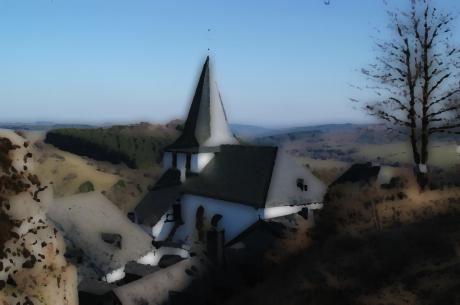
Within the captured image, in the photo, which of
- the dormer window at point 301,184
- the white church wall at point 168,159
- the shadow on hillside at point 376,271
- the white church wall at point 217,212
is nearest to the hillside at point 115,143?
the white church wall at point 168,159

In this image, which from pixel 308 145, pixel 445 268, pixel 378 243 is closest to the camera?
pixel 445 268

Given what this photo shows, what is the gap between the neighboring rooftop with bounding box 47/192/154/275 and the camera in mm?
34500

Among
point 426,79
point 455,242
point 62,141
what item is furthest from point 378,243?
point 62,141

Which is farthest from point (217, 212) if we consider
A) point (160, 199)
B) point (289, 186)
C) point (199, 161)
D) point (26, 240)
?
point (26, 240)

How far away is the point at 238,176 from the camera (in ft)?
133

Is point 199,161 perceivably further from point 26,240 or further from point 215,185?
point 26,240

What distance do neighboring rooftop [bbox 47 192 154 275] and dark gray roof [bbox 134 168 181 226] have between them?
13.3 ft

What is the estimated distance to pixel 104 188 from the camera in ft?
313

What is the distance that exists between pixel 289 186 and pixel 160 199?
13158mm

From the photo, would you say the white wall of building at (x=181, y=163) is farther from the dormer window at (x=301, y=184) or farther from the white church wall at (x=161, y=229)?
the dormer window at (x=301, y=184)

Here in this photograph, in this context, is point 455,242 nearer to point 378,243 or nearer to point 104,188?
point 378,243

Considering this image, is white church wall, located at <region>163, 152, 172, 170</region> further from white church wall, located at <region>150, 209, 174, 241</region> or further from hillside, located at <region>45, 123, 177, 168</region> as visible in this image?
hillside, located at <region>45, 123, 177, 168</region>

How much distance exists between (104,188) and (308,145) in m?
95.2

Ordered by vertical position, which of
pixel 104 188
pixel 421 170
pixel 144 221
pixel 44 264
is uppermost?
pixel 44 264
